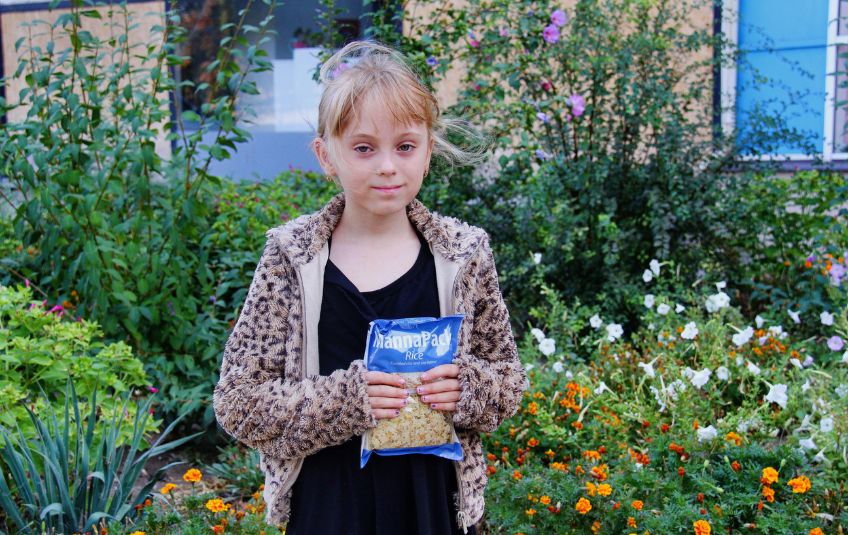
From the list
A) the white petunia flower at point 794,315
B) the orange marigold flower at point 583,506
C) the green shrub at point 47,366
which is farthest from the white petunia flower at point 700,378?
the green shrub at point 47,366

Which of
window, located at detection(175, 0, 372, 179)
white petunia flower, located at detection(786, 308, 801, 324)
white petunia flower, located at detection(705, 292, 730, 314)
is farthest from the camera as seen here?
window, located at detection(175, 0, 372, 179)

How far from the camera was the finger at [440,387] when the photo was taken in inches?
61.9

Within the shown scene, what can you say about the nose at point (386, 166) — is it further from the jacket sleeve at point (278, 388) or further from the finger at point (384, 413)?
the finger at point (384, 413)

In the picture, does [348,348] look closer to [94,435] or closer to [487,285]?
[487,285]

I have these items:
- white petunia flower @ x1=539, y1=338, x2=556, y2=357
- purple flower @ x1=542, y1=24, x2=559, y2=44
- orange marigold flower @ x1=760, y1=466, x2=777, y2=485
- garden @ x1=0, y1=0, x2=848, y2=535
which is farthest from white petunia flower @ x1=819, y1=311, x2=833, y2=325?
purple flower @ x1=542, y1=24, x2=559, y2=44

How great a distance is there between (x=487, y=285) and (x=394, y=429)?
1.21ft

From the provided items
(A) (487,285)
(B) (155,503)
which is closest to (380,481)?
(A) (487,285)

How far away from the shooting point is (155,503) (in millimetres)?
3047

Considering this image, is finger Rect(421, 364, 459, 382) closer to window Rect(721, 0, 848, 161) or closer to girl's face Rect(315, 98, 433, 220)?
girl's face Rect(315, 98, 433, 220)

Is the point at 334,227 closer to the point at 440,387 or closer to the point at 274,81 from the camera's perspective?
the point at 440,387

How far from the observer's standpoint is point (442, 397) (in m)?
1.58

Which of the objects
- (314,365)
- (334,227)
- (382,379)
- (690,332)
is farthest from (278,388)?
(690,332)

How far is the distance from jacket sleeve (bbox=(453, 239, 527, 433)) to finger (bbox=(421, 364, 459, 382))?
1 cm

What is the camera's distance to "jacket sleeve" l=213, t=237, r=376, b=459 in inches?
61.9
